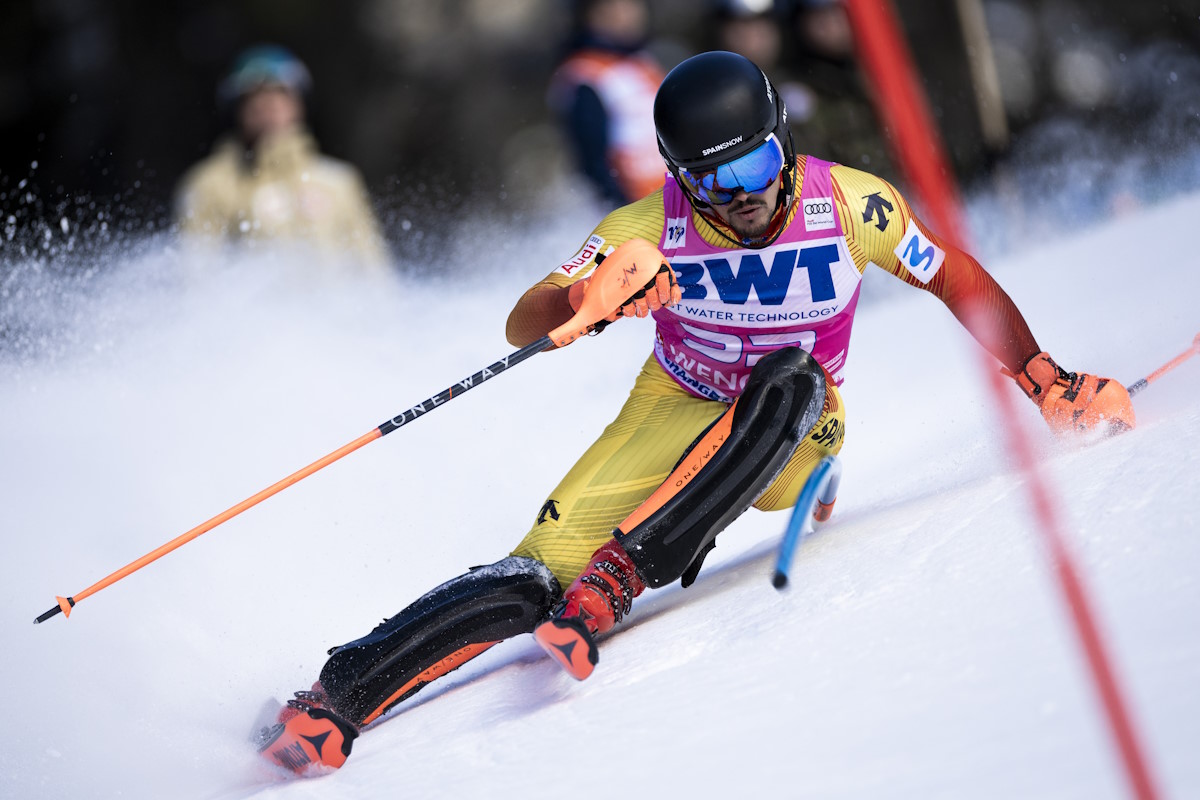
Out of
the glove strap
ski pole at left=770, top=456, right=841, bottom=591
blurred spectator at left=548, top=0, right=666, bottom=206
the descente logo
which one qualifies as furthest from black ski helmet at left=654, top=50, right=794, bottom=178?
blurred spectator at left=548, top=0, right=666, bottom=206

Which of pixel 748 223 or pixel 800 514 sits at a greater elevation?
pixel 748 223

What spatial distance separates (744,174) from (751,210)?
0.09m

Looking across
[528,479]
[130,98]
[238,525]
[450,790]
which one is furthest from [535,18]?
[450,790]

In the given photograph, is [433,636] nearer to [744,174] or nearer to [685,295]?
[685,295]

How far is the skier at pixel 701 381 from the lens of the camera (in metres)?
2.26

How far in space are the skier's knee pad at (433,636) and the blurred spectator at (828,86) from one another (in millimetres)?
3429

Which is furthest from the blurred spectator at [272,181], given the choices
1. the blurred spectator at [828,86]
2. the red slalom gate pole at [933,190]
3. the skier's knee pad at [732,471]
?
the red slalom gate pole at [933,190]

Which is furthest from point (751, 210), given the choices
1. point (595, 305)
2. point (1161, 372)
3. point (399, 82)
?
point (399, 82)

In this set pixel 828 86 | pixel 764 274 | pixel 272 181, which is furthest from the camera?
pixel 828 86

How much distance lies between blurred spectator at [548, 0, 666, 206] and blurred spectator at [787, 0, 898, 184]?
0.78m

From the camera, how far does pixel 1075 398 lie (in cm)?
257

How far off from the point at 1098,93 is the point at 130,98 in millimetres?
5337

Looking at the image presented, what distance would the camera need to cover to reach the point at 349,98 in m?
5.72

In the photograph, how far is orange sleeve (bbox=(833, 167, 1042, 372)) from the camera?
8.25ft
